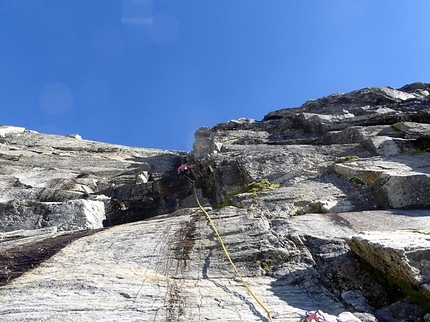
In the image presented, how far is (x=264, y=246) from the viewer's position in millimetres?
11336

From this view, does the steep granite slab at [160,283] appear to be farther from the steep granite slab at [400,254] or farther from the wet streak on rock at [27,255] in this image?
the steep granite slab at [400,254]

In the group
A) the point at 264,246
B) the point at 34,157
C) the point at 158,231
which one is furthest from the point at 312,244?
the point at 34,157

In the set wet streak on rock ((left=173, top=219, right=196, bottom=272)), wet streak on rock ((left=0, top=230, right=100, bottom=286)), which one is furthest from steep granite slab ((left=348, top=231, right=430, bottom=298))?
wet streak on rock ((left=0, top=230, right=100, bottom=286))

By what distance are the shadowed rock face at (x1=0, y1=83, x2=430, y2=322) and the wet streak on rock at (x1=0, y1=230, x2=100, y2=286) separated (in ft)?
0.16

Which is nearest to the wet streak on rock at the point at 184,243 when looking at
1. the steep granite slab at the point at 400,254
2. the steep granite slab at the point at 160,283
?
the steep granite slab at the point at 160,283

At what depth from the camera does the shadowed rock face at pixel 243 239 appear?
28.7 feet

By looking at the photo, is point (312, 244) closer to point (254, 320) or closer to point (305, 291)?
point (305, 291)

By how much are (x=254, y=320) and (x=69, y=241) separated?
23.9ft

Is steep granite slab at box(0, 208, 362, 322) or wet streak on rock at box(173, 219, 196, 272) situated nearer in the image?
steep granite slab at box(0, 208, 362, 322)

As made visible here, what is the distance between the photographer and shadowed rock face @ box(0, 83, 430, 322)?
874cm

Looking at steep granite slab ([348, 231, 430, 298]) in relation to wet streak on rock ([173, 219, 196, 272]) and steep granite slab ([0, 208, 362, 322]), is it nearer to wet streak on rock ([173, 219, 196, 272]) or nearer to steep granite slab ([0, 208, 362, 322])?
steep granite slab ([0, 208, 362, 322])

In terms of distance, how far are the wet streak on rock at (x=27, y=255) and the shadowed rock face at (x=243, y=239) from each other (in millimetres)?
48

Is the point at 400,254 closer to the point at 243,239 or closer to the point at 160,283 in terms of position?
the point at 243,239

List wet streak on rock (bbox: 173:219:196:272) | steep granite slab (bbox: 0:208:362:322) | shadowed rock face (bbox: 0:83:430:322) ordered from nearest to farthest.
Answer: steep granite slab (bbox: 0:208:362:322) → shadowed rock face (bbox: 0:83:430:322) → wet streak on rock (bbox: 173:219:196:272)
